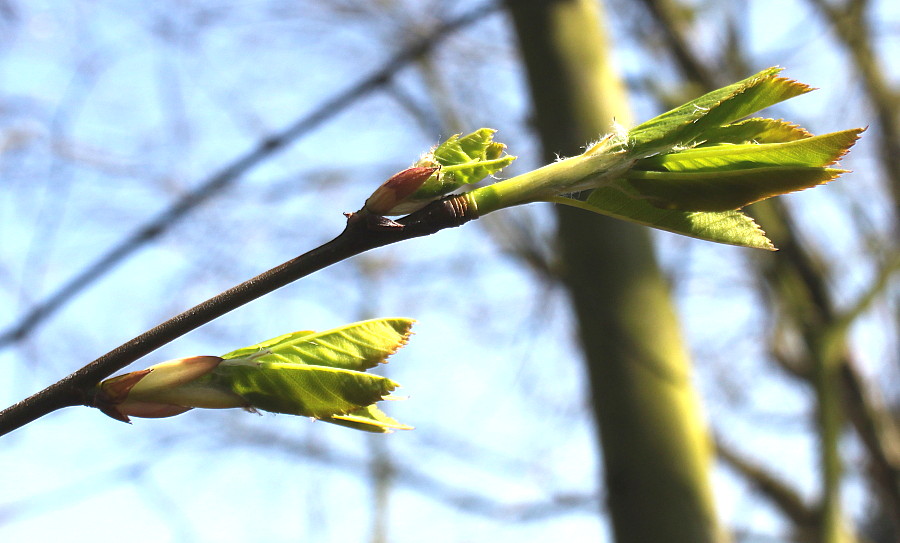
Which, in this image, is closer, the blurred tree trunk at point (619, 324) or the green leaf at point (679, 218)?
the green leaf at point (679, 218)

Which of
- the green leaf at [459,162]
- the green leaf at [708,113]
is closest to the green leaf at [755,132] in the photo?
the green leaf at [708,113]

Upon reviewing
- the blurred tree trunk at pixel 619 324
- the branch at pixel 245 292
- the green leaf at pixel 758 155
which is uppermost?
the blurred tree trunk at pixel 619 324

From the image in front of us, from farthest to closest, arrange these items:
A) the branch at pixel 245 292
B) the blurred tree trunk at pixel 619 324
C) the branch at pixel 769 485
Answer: the branch at pixel 769 485, the blurred tree trunk at pixel 619 324, the branch at pixel 245 292

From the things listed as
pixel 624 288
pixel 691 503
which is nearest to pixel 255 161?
pixel 624 288

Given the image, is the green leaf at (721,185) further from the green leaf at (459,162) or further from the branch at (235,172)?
the branch at (235,172)

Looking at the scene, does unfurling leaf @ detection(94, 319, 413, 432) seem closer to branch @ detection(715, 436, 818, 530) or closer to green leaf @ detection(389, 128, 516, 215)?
green leaf @ detection(389, 128, 516, 215)

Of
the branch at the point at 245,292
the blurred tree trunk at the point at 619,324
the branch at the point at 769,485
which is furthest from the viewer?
the branch at the point at 769,485

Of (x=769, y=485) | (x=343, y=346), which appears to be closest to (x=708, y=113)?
(x=343, y=346)

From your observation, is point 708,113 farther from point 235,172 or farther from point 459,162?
point 235,172

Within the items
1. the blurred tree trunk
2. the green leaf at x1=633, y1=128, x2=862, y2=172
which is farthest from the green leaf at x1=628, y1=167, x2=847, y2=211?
the blurred tree trunk
